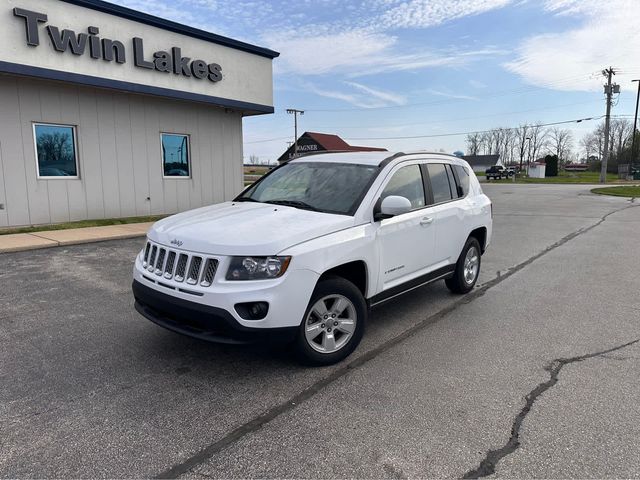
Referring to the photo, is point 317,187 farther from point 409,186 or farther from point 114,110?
point 114,110

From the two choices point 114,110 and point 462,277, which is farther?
point 114,110

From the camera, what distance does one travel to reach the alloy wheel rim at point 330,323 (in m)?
3.78

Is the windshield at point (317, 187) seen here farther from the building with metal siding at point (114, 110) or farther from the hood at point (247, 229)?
the building with metal siding at point (114, 110)

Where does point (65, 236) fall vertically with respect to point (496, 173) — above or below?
below

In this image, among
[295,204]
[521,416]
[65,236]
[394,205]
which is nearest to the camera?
[521,416]

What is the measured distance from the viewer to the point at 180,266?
369 cm

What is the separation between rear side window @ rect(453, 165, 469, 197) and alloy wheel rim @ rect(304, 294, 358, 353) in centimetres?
286

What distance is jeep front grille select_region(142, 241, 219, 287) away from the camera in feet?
11.5

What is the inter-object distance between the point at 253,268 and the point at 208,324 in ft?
1.74

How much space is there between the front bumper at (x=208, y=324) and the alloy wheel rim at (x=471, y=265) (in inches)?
132

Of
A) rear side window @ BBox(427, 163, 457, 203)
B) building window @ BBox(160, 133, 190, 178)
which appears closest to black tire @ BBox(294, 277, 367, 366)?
rear side window @ BBox(427, 163, 457, 203)

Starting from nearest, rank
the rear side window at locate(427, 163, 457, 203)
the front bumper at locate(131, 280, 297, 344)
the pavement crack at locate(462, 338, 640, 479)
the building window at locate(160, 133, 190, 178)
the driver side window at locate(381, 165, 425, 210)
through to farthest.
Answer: the pavement crack at locate(462, 338, 640, 479)
the front bumper at locate(131, 280, 297, 344)
the driver side window at locate(381, 165, 425, 210)
the rear side window at locate(427, 163, 457, 203)
the building window at locate(160, 133, 190, 178)

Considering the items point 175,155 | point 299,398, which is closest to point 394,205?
point 299,398

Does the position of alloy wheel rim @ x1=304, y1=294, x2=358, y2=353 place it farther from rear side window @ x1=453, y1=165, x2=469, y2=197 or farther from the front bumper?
rear side window @ x1=453, y1=165, x2=469, y2=197
